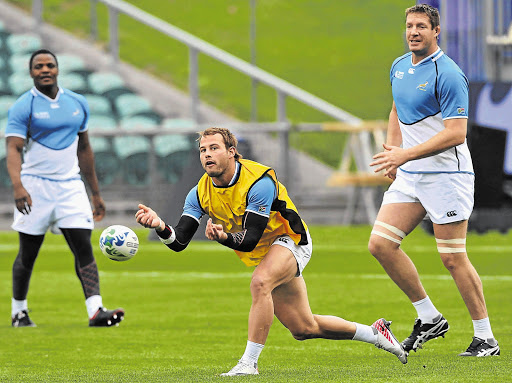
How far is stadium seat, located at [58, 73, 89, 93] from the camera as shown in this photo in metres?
29.3

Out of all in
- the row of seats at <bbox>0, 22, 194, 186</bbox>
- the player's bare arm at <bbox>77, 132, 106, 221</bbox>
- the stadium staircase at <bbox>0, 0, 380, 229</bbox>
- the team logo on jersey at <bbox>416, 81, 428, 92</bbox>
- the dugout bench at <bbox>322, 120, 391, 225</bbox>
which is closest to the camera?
the team logo on jersey at <bbox>416, 81, 428, 92</bbox>

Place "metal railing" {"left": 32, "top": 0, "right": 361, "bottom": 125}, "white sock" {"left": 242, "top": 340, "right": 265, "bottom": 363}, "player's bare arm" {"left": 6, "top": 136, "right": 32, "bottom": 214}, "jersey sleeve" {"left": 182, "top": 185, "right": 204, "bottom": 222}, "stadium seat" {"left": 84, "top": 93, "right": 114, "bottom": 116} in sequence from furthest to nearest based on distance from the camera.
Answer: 1. "stadium seat" {"left": 84, "top": 93, "right": 114, "bottom": 116}
2. "metal railing" {"left": 32, "top": 0, "right": 361, "bottom": 125}
3. "player's bare arm" {"left": 6, "top": 136, "right": 32, "bottom": 214}
4. "jersey sleeve" {"left": 182, "top": 185, "right": 204, "bottom": 222}
5. "white sock" {"left": 242, "top": 340, "right": 265, "bottom": 363}

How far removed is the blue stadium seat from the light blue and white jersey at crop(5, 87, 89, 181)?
13.4 metres

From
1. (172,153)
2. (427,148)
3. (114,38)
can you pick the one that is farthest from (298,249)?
(114,38)

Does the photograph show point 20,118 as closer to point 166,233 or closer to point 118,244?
point 118,244

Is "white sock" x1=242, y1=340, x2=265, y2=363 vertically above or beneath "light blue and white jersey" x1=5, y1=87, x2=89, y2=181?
beneath

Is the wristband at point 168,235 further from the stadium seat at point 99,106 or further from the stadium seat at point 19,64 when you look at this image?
the stadium seat at point 19,64

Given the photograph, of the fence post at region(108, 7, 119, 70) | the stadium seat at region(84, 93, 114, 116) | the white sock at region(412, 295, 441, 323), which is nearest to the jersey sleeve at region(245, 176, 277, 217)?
the white sock at region(412, 295, 441, 323)

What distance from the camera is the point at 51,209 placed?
993 cm

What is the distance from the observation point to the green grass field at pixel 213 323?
7.10 meters

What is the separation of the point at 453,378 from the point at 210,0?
191 ft

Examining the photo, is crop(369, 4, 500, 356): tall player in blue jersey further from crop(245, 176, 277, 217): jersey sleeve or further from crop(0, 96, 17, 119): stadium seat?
crop(0, 96, 17, 119): stadium seat

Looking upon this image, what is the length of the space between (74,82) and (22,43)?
2361 mm

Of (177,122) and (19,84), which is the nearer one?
(177,122)
